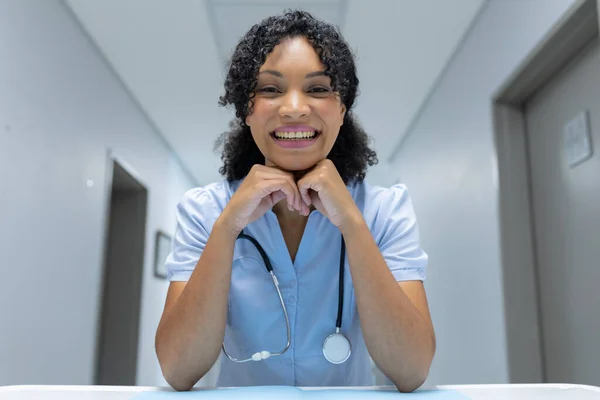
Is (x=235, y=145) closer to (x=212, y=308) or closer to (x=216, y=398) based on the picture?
(x=212, y=308)

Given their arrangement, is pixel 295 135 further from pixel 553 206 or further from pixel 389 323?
pixel 553 206

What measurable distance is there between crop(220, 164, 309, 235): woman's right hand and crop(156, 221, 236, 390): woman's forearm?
0.17 ft

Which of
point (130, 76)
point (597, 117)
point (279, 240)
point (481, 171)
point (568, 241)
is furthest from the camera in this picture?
point (130, 76)

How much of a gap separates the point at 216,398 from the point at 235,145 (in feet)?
2.00

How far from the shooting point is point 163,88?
3281 millimetres

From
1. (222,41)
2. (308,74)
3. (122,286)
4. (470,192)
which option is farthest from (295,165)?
(122,286)

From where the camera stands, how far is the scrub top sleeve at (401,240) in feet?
2.83

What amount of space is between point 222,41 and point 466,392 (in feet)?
7.97

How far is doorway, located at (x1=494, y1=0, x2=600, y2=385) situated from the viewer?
1671mm

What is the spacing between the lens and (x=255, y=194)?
83 centimetres

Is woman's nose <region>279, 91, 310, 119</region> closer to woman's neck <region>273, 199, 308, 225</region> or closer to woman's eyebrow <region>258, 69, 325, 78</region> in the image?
woman's eyebrow <region>258, 69, 325, 78</region>

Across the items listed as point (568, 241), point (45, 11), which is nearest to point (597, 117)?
point (568, 241)

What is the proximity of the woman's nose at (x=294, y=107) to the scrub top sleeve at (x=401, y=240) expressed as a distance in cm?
24

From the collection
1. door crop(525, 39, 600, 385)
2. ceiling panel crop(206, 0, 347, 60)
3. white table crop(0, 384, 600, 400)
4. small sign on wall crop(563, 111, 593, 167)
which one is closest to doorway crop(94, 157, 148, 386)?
ceiling panel crop(206, 0, 347, 60)
